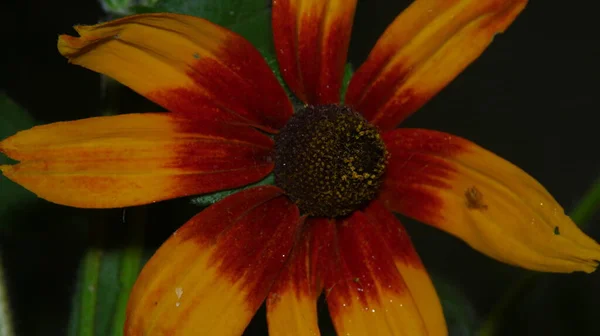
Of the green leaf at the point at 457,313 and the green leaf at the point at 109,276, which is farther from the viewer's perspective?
the green leaf at the point at 457,313

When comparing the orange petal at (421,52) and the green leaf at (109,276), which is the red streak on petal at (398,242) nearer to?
the orange petal at (421,52)

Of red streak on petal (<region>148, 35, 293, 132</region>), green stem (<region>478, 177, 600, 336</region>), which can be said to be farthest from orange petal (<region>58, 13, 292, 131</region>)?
green stem (<region>478, 177, 600, 336</region>)

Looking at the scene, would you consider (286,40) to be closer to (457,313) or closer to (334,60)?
(334,60)

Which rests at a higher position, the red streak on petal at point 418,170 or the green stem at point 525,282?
the red streak on petal at point 418,170

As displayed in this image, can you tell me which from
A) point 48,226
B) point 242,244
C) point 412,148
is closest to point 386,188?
point 412,148

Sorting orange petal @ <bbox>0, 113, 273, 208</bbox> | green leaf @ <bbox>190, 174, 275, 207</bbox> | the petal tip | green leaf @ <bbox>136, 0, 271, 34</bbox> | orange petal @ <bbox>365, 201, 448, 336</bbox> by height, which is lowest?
orange petal @ <bbox>365, 201, 448, 336</bbox>

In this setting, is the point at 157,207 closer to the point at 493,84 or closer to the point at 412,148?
the point at 412,148

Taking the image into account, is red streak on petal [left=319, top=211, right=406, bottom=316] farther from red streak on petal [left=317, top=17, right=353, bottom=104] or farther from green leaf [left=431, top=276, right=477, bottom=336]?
green leaf [left=431, top=276, right=477, bottom=336]

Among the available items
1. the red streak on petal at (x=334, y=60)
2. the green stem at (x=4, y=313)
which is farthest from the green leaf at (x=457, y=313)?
the green stem at (x=4, y=313)
